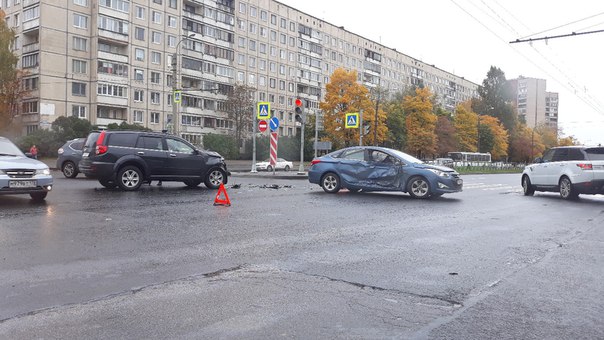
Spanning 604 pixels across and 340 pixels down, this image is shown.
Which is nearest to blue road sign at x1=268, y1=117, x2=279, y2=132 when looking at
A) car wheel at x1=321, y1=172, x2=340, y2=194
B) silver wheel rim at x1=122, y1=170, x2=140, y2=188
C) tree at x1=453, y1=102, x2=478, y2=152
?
car wheel at x1=321, y1=172, x2=340, y2=194

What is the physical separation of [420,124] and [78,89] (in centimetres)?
4428

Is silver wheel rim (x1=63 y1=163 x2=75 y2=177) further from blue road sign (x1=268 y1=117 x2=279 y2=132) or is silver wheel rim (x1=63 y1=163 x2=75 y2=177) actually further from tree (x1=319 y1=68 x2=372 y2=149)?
tree (x1=319 y1=68 x2=372 y2=149)

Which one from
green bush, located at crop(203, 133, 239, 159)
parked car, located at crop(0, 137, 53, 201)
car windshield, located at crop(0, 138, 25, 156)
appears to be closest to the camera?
parked car, located at crop(0, 137, 53, 201)

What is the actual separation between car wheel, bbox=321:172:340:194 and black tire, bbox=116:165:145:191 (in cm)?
545

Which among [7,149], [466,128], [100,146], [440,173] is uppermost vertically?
[466,128]

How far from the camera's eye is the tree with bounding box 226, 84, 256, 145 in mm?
68312

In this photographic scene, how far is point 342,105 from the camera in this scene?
2387 inches

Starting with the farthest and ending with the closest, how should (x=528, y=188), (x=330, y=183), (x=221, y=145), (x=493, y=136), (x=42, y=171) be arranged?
(x=493, y=136) < (x=221, y=145) < (x=528, y=188) < (x=330, y=183) < (x=42, y=171)

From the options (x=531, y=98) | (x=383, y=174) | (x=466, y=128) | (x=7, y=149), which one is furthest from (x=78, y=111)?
(x=531, y=98)

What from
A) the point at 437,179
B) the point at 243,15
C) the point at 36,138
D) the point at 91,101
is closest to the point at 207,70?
the point at 243,15

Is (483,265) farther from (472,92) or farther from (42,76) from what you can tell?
(472,92)

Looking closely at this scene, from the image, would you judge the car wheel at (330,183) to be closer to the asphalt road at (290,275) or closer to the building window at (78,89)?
the asphalt road at (290,275)

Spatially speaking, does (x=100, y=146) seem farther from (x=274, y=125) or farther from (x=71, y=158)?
(x=274, y=125)

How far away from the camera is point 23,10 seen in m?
55.3
